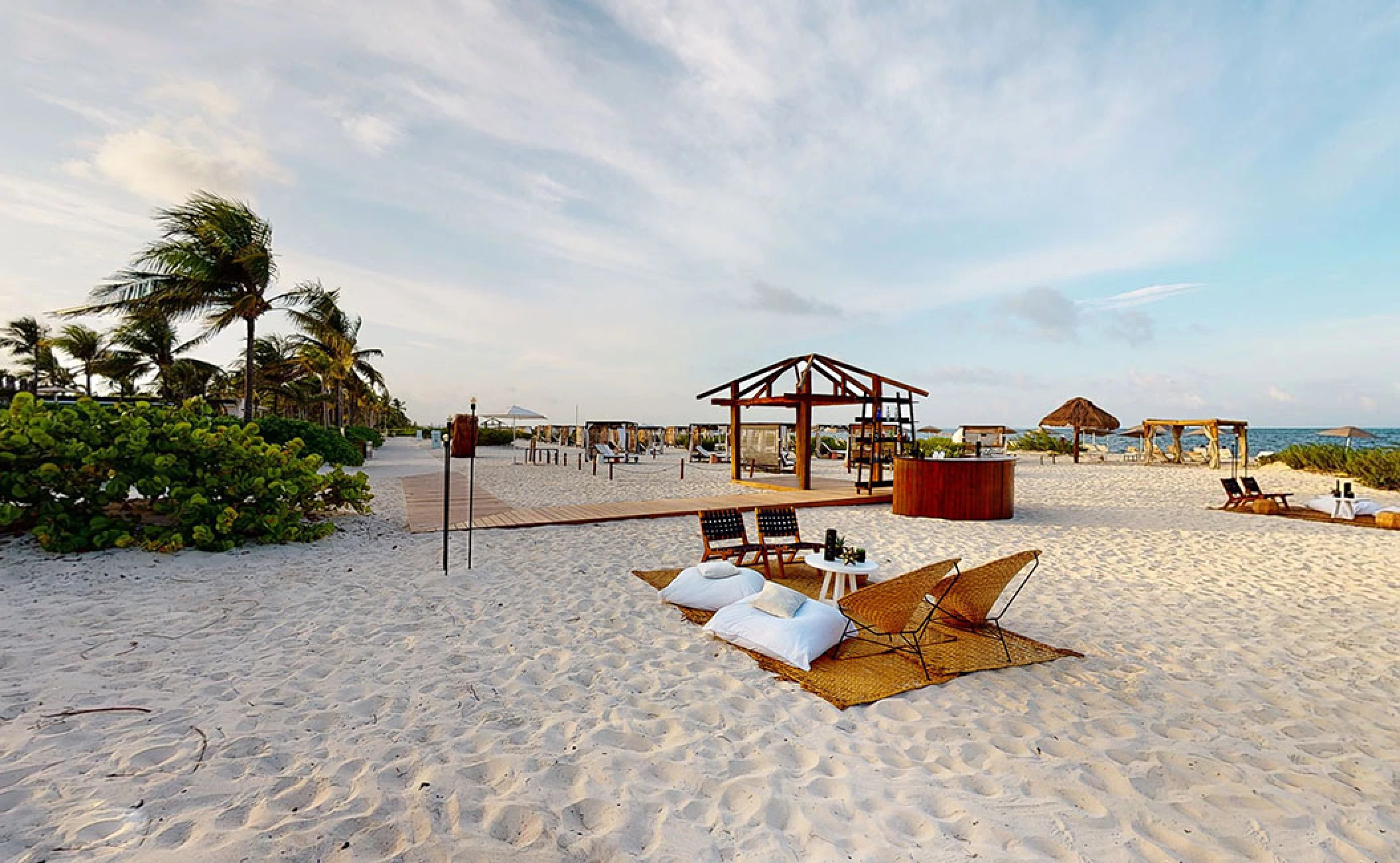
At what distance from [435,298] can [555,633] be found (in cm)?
1428

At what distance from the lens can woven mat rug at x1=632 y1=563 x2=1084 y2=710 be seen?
3541 mm

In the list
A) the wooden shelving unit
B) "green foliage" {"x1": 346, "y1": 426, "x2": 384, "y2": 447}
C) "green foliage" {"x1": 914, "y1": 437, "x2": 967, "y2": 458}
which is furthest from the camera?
"green foliage" {"x1": 346, "y1": 426, "x2": 384, "y2": 447}

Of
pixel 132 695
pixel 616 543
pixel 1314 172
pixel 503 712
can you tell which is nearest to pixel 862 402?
pixel 616 543

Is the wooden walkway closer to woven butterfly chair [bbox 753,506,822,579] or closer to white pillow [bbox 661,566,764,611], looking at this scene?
woven butterfly chair [bbox 753,506,822,579]

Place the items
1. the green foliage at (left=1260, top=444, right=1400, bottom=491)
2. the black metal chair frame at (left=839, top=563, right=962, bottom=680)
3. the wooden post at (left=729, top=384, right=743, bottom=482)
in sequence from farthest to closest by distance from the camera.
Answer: the wooden post at (left=729, top=384, right=743, bottom=482) → the green foliage at (left=1260, top=444, right=1400, bottom=491) → the black metal chair frame at (left=839, top=563, right=962, bottom=680)

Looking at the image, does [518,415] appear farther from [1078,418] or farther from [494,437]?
[1078,418]

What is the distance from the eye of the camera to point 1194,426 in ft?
80.4

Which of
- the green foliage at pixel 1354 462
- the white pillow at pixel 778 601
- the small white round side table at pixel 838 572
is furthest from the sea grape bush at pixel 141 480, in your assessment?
the green foliage at pixel 1354 462

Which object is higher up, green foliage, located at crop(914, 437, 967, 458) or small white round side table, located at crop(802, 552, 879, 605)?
green foliage, located at crop(914, 437, 967, 458)

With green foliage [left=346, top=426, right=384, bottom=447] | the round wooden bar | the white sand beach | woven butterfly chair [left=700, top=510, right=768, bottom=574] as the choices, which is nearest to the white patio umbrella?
green foliage [left=346, top=426, right=384, bottom=447]

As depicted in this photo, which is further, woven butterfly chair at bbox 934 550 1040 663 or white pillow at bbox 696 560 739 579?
white pillow at bbox 696 560 739 579

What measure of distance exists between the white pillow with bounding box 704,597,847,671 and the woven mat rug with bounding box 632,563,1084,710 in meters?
0.06

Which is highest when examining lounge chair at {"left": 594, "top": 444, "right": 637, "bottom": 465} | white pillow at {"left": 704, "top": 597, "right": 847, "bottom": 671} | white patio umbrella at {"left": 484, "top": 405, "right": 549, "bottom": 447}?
white patio umbrella at {"left": 484, "top": 405, "right": 549, "bottom": 447}

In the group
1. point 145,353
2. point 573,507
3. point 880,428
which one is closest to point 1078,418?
point 880,428
